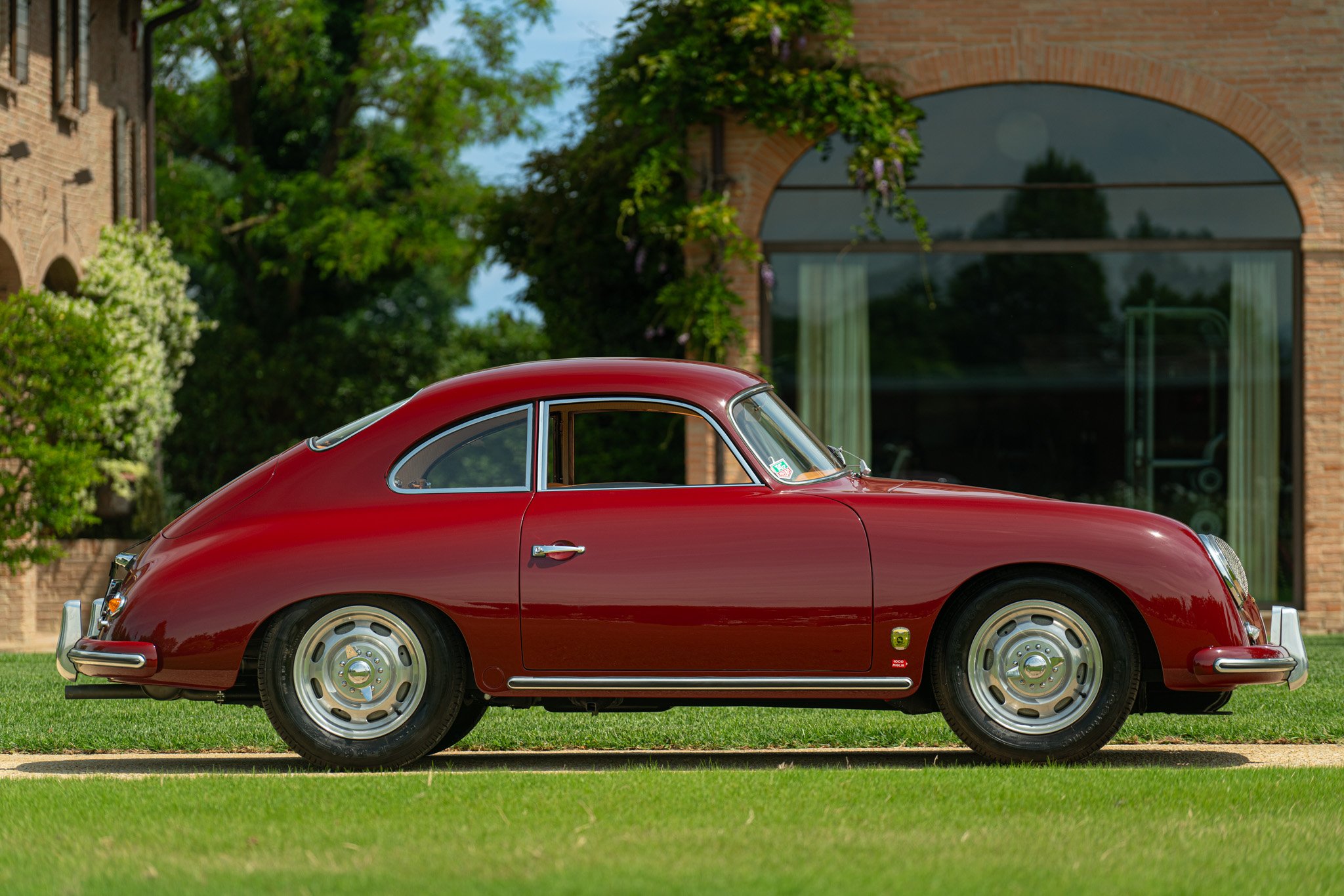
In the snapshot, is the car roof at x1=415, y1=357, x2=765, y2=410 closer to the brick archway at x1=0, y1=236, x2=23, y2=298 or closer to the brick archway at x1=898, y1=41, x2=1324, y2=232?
the brick archway at x1=898, y1=41, x2=1324, y2=232

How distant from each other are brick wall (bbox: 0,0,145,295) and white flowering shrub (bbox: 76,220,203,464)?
0.88 ft

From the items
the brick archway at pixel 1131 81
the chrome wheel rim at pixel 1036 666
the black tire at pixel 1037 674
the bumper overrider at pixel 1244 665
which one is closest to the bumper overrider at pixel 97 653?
the black tire at pixel 1037 674

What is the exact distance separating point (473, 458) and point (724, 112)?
8.63 m

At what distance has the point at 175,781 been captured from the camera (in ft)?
19.3

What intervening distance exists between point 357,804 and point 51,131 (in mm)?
12956

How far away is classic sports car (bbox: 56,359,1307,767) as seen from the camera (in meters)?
6.10

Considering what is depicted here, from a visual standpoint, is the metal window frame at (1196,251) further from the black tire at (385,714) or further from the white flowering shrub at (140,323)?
the black tire at (385,714)

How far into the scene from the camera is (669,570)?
6156 millimetres

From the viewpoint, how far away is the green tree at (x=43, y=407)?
45.1 ft

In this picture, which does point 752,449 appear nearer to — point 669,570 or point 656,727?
point 669,570

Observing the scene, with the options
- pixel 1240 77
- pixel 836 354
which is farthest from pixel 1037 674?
pixel 1240 77

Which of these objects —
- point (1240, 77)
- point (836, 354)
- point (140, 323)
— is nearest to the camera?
point (1240, 77)

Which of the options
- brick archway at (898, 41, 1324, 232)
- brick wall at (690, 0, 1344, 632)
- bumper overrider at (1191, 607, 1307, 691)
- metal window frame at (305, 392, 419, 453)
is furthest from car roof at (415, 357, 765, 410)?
brick archway at (898, 41, 1324, 232)

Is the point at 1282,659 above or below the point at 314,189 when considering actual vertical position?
below
